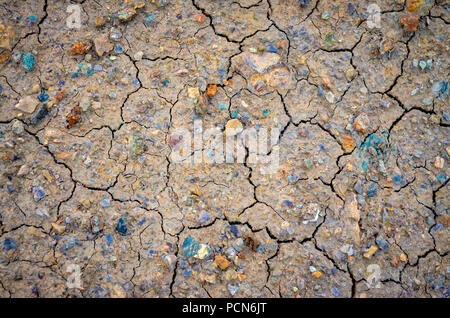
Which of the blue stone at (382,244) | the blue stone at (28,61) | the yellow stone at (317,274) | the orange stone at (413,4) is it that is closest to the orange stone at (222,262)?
the yellow stone at (317,274)

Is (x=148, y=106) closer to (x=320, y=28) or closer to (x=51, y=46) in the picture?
(x=51, y=46)

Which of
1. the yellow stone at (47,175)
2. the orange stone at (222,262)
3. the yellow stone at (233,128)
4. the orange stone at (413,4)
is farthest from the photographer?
the orange stone at (413,4)

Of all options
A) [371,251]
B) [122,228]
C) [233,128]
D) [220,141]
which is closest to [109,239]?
[122,228]

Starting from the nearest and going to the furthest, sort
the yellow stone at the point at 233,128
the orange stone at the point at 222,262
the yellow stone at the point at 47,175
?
the orange stone at the point at 222,262, the yellow stone at the point at 47,175, the yellow stone at the point at 233,128

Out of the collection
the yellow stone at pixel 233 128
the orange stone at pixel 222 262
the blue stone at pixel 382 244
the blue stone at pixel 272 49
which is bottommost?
the orange stone at pixel 222 262

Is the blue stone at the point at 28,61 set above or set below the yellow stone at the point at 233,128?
above

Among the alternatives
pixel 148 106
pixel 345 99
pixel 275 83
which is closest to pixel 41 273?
pixel 148 106

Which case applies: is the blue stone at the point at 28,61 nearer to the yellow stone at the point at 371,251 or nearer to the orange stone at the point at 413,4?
the yellow stone at the point at 371,251

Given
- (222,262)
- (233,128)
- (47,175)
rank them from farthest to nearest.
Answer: (233,128) → (47,175) → (222,262)

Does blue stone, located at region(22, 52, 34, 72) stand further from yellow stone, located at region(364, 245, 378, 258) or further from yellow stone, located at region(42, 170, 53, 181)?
yellow stone, located at region(364, 245, 378, 258)

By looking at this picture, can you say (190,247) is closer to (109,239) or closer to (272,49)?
(109,239)
